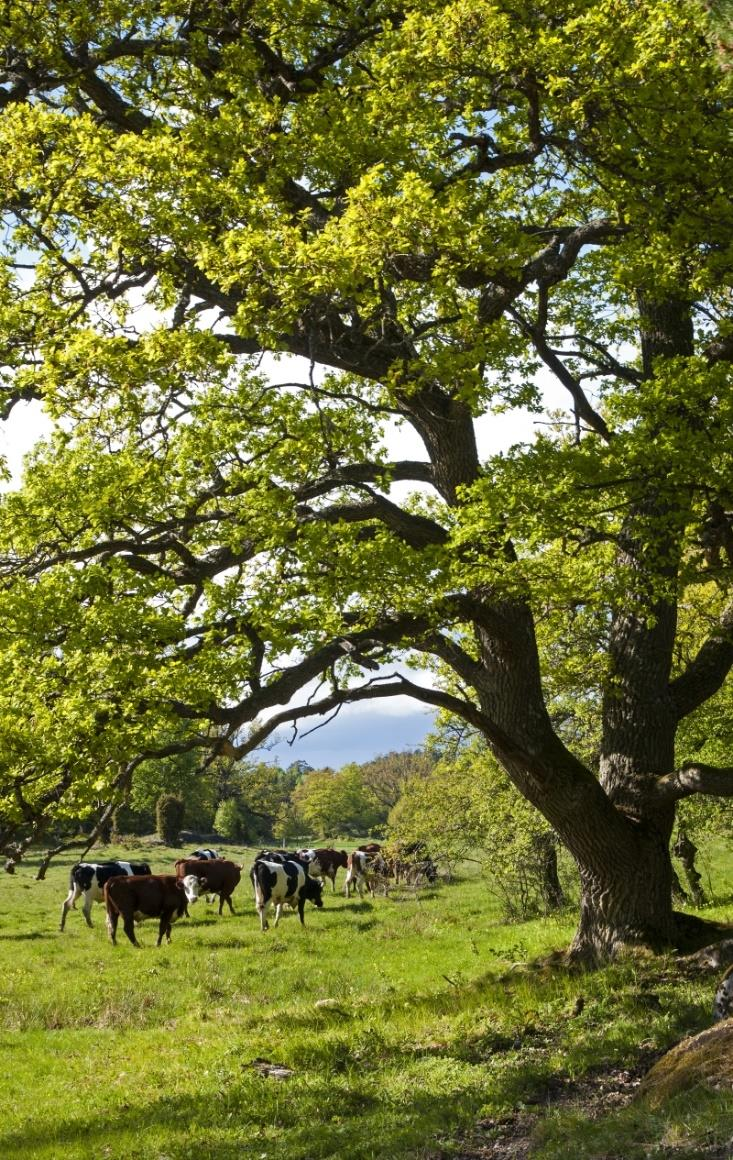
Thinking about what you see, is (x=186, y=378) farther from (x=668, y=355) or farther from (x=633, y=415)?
(x=668, y=355)

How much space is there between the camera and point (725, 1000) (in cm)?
873

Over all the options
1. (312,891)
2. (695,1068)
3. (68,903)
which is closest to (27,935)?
(68,903)

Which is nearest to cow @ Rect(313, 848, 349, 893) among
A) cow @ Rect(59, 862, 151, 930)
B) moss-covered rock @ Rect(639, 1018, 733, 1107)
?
cow @ Rect(59, 862, 151, 930)

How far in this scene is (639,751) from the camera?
1388 cm

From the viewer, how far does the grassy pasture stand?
8117 millimetres

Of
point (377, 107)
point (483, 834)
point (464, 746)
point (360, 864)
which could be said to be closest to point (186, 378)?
point (377, 107)

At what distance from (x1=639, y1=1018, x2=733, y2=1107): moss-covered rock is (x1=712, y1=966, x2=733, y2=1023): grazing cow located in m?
1.00

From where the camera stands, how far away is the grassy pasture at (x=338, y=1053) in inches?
320

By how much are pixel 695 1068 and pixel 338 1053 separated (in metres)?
5.43

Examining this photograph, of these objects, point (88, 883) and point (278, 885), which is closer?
point (278, 885)

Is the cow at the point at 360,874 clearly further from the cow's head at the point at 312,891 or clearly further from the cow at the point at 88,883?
the cow at the point at 88,883

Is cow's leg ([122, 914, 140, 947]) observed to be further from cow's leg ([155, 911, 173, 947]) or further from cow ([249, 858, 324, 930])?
cow ([249, 858, 324, 930])

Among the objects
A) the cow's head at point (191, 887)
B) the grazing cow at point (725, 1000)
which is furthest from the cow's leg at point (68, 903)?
the grazing cow at point (725, 1000)

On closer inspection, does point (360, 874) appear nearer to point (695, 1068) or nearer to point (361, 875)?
point (361, 875)
